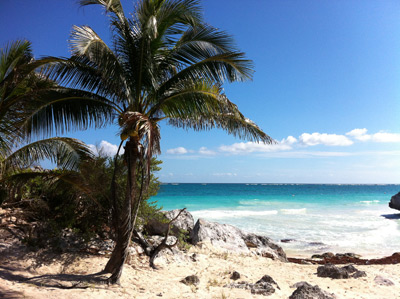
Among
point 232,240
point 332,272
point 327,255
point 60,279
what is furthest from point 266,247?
point 60,279

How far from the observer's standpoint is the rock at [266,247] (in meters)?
11.9

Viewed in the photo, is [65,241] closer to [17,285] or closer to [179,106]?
[17,285]

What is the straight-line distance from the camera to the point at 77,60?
6.68 meters

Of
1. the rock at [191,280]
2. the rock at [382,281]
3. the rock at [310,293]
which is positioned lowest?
the rock at [382,281]

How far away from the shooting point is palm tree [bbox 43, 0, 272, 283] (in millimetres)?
6371

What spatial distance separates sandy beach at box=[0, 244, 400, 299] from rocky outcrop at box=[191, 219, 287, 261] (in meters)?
1.37

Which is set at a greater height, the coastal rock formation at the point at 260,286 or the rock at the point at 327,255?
the coastal rock formation at the point at 260,286

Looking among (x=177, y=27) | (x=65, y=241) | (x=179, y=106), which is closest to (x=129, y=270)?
(x=65, y=241)

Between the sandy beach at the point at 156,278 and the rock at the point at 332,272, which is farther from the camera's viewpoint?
the rock at the point at 332,272

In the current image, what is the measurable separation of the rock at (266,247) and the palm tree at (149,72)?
22.0 ft

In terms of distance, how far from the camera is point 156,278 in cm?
731

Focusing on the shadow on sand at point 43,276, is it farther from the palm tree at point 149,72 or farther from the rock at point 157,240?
the rock at point 157,240

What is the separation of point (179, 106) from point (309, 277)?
20.9 feet

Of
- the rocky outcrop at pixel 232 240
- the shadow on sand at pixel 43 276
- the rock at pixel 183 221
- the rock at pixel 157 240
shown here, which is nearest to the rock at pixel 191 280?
the shadow on sand at pixel 43 276
